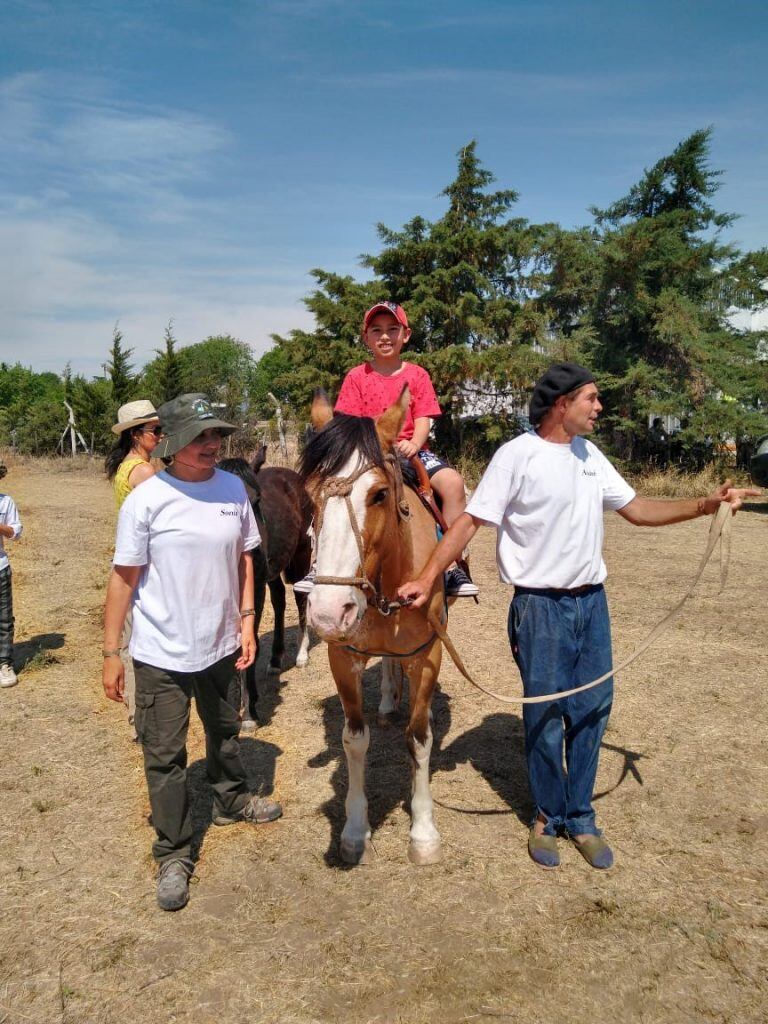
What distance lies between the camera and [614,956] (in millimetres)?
2623

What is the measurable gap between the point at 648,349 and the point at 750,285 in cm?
→ 300

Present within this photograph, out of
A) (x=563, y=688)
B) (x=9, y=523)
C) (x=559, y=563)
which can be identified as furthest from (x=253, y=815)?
(x=9, y=523)

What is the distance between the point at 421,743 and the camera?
3492 millimetres

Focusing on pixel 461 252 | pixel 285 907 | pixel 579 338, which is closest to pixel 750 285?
pixel 579 338

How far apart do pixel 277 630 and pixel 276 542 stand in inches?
39.4

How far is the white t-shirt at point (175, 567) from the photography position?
9.73 feet

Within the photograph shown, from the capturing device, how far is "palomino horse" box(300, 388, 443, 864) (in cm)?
250

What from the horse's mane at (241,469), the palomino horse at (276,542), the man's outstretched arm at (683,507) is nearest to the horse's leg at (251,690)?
the palomino horse at (276,542)

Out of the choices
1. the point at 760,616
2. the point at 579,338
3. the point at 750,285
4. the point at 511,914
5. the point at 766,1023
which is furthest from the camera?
the point at 579,338

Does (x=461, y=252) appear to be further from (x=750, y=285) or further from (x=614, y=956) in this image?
(x=614, y=956)

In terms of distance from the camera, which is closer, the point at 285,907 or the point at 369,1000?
the point at 369,1000

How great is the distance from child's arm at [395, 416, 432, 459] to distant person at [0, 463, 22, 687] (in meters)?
3.65

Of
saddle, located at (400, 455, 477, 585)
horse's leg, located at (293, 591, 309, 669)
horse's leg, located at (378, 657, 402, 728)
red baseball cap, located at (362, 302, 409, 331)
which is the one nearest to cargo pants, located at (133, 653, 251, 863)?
saddle, located at (400, 455, 477, 585)

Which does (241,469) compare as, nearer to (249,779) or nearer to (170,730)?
(249,779)
